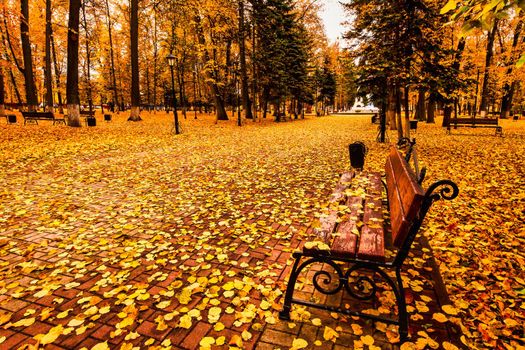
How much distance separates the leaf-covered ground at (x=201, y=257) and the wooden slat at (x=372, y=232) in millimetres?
697

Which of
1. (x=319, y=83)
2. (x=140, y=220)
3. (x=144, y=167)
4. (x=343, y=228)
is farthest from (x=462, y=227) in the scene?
(x=319, y=83)

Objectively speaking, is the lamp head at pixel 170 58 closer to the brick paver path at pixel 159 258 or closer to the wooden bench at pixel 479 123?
the brick paver path at pixel 159 258

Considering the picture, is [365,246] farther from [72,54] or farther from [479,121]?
[72,54]

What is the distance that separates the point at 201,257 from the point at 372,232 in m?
2.15

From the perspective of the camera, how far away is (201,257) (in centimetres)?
375

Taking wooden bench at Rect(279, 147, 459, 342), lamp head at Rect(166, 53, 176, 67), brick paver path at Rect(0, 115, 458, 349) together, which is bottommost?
brick paver path at Rect(0, 115, 458, 349)

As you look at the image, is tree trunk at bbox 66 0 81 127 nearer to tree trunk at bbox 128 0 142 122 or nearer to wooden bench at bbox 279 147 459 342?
tree trunk at bbox 128 0 142 122

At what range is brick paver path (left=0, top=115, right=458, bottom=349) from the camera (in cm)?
256

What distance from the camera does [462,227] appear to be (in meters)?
4.59

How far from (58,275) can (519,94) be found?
2406 inches

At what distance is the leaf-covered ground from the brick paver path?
2 centimetres

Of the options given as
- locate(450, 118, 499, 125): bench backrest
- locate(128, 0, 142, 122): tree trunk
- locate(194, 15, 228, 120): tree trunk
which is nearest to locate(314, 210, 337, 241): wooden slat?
locate(450, 118, 499, 125): bench backrest

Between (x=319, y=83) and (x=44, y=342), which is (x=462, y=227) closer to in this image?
(x=44, y=342)

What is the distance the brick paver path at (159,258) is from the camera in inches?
101
